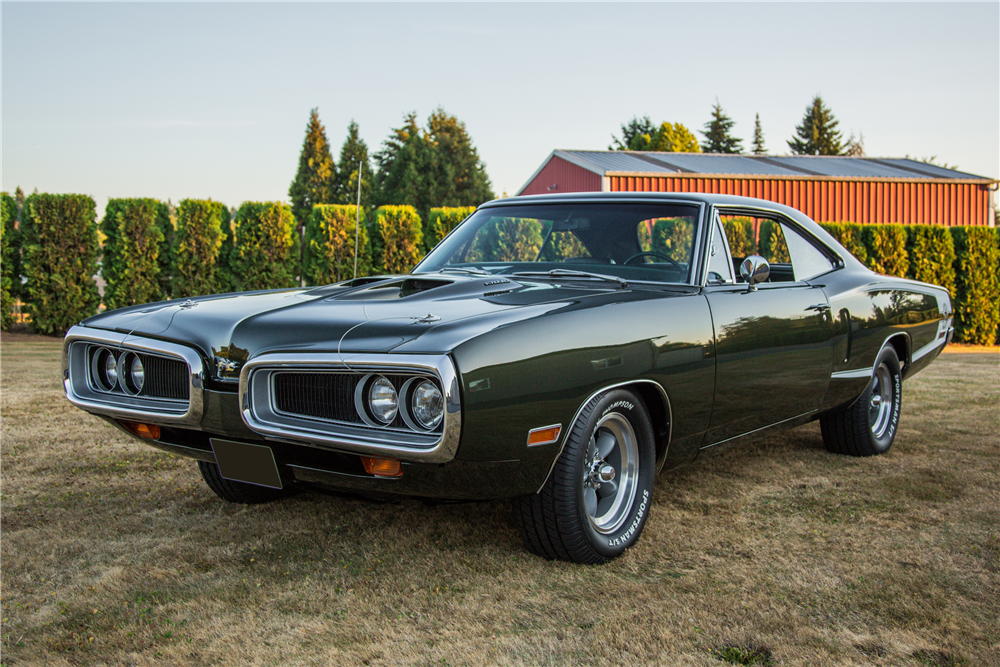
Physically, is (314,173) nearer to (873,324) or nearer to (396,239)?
(396,239)

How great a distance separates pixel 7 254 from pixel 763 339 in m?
13.1

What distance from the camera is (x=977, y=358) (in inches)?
483

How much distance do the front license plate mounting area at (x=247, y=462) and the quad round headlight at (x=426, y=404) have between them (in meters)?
0.60

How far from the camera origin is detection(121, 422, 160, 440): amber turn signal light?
326cm

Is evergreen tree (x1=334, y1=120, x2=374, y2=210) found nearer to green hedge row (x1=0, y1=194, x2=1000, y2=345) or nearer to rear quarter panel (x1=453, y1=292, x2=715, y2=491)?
green hedge row (x1=0, y1=194, x2=1000, y2=345)

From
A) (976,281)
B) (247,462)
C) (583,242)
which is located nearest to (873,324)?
(583,242)

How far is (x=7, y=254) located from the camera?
519 inches

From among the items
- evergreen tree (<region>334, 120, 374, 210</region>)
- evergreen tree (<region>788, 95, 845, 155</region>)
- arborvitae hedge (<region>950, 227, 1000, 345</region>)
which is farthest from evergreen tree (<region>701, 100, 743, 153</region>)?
arborvitae hedge (<region>950, 227, 1000, 345</region>)

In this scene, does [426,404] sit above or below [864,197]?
below

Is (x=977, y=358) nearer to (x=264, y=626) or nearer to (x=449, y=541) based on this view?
(x=449, y=541)

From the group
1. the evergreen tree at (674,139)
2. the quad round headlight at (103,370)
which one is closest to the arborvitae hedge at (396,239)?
the quad round headlight at (103,370)

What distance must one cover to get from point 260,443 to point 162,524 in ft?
3.63

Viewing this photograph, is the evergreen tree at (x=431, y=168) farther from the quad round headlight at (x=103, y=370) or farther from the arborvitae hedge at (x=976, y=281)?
the quad round headlight at (x=103, y=370)

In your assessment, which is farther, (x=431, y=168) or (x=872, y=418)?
(x=431, y=168)
